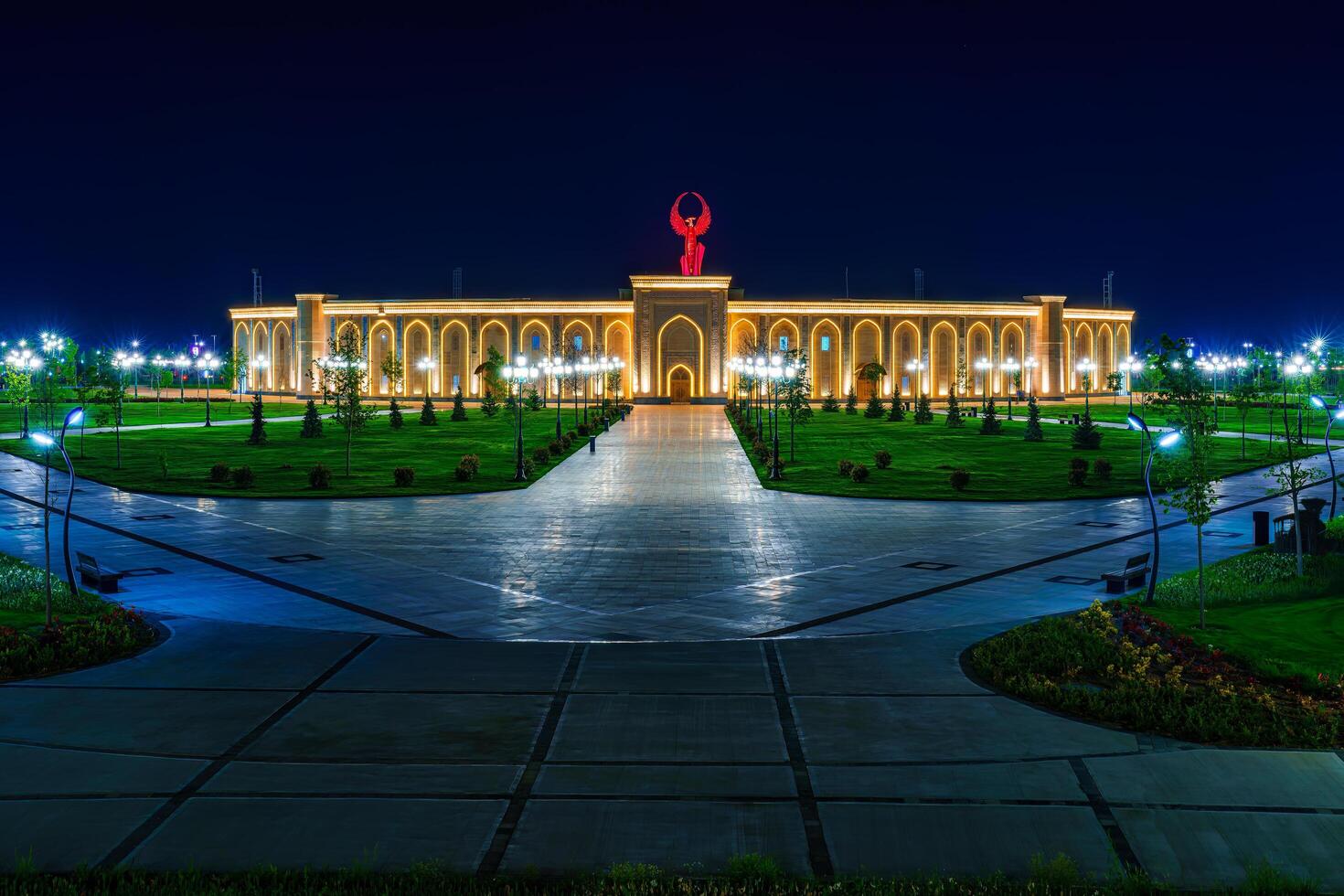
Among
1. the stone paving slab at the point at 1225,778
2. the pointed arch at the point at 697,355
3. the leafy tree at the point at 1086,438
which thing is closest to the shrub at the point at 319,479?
the stone paving slab at the point at 1225,778

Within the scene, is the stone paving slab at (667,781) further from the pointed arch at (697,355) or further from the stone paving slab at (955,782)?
the pointed arch at (697,355)

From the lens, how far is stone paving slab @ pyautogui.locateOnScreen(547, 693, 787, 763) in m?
6.84

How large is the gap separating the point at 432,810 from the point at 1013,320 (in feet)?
278

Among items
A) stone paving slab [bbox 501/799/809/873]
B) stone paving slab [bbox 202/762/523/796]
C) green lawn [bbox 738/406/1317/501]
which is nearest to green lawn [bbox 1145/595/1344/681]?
stone paving slab [bbox 501/799/809/873]

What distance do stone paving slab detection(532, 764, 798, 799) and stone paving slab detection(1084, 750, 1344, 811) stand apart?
201 centimetres

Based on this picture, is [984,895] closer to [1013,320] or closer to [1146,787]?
[1146,787]

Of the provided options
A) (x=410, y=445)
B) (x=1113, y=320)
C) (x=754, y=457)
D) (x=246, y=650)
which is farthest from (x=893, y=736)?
(x=1113, y=320)

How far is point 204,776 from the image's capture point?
6.43 m

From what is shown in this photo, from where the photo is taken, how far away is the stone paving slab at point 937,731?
6.92 metres

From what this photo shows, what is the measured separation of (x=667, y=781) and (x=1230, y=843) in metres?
3.16

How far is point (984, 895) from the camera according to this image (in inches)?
197

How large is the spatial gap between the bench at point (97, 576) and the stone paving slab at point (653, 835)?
8.88m

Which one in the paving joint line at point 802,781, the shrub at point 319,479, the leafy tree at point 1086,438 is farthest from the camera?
the leafy tree at point 1086,438

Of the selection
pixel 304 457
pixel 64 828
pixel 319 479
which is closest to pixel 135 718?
pixel 64 828
